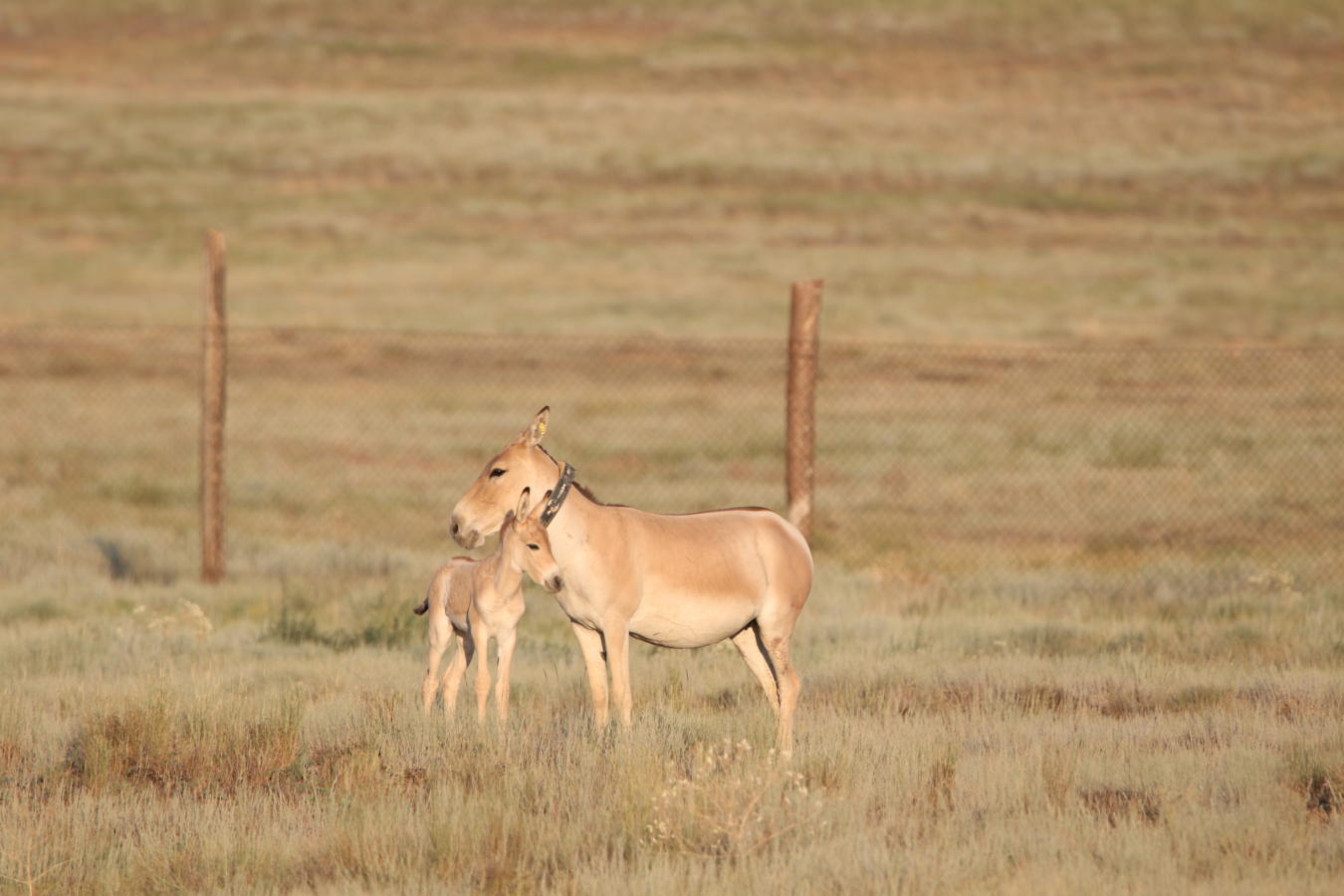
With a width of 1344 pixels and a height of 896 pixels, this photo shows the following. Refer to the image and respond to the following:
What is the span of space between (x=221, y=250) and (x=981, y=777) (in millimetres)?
8756

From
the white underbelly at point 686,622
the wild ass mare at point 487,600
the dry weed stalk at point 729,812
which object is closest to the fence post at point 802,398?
the wild ass mare at point 487,600

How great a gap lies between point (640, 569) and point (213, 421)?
22.4 ft

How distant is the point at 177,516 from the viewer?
17.8m

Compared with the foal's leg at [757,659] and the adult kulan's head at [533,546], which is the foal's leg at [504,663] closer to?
the adult kulan's head at [533,546]

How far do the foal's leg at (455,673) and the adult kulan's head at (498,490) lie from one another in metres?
1.04

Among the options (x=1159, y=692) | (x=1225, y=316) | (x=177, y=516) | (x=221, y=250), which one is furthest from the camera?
(x=1225, y=316)

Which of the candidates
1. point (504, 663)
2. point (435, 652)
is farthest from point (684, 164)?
point (504, 663)

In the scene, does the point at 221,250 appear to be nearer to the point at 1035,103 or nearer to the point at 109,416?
the point at 109,416

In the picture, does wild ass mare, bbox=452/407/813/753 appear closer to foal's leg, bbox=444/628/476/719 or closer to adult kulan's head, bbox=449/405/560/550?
adult kulan's head, bbox=449/405/560/550

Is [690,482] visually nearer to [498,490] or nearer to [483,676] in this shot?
[483,676]

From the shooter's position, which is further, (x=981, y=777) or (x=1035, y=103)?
(x=1035, y=103)

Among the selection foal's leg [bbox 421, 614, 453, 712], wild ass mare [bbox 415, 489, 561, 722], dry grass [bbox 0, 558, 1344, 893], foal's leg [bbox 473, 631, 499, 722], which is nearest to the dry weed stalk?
dry grass [bbox 0, 558, 1344, 893]

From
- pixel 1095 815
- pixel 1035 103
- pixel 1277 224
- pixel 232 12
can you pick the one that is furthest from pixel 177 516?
pixel 232 12

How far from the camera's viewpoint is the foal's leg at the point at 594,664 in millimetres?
7750
